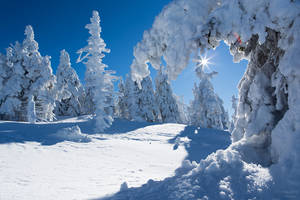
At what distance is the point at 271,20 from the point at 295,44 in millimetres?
688

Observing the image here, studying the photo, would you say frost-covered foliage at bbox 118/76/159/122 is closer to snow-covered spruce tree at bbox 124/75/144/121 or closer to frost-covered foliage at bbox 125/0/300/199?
snow-covered spruce tree at bbox 124/75/144/121

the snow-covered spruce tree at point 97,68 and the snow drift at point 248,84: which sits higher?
the snow-covered spruce tree at point 97,68

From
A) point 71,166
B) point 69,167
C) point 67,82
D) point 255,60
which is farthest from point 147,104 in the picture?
point 255,60

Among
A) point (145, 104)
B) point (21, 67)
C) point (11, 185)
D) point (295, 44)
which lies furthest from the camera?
point (145, 104)

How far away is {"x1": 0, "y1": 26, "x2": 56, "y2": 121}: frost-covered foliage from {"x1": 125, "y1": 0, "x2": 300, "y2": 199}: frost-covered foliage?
17.4 meters

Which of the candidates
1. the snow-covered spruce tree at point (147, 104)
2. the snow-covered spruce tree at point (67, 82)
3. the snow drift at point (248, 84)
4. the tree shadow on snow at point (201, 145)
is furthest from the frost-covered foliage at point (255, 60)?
the snow-covered spruce tree at point (67, 82)

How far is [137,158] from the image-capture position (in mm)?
8352

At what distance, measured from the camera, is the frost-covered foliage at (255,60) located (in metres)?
3.63

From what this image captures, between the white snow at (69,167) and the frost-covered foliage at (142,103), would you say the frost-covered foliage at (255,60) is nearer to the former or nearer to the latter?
the white snow at (69,167)

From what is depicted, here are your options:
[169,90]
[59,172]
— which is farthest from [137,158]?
[169,90]

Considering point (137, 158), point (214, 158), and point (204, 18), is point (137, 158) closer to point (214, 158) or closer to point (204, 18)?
point (214, 158)

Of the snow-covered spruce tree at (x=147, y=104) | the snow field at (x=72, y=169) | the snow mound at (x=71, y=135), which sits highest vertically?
the snow-covered spruce tree at (x=147, y=104)

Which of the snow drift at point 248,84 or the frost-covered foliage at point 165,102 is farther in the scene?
the frost-covered foliage at point 165,102

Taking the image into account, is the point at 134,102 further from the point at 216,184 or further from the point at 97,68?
the point at 216,184
